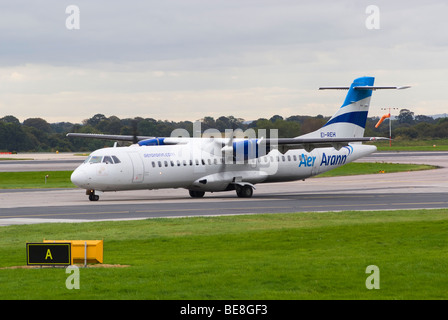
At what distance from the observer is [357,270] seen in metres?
17.0

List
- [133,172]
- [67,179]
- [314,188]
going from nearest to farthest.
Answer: [133,172], [314,188], [67,179]

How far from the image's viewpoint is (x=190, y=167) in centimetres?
4122

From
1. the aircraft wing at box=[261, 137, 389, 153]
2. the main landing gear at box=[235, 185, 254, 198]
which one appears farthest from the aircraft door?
the aircraft wing at box=[261, 137, 389, 153]

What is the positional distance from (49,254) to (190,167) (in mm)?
23634

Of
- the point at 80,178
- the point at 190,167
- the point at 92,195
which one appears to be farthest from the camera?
the point at 190,167

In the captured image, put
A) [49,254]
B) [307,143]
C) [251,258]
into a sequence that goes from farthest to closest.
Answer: [307,143] < [251,258] < [49,254]

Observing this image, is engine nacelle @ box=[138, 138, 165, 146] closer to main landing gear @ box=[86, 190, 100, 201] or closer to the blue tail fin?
main landing gear @ box=[86, 190, 100, 201]

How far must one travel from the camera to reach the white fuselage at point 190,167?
126 feet

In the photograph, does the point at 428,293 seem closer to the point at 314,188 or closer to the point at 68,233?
the point at 68,233

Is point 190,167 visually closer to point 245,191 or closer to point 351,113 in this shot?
point 245,191

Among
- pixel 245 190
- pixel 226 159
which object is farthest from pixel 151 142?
pixel 245 190

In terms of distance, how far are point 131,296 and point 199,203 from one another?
2469cm

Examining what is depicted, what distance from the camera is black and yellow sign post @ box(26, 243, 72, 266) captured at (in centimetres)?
1773
